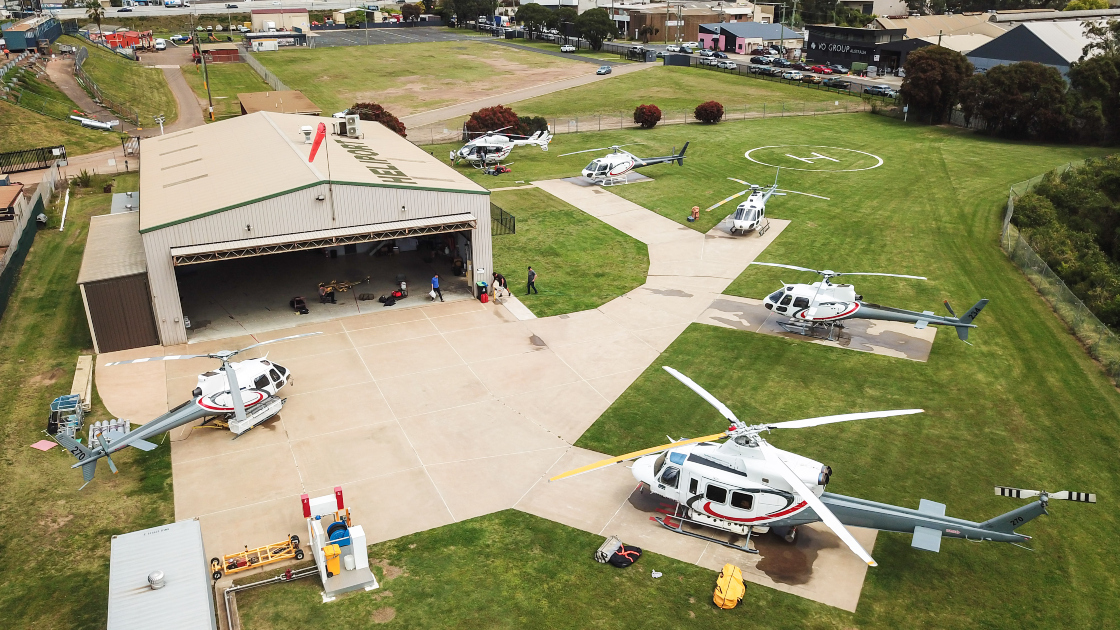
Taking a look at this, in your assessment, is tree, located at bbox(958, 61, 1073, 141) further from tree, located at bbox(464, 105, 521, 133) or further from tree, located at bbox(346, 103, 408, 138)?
tree, located at bbox(346, 103, 408, 138)

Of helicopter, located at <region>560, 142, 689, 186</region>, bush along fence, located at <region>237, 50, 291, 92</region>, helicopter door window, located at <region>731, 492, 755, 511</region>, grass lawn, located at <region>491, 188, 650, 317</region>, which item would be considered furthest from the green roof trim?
bush along fence, located at <region>237, 50, 291, 92</region>

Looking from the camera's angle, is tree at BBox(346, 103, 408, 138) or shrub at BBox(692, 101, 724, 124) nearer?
tree at BBox(346, 103, 408, 138)

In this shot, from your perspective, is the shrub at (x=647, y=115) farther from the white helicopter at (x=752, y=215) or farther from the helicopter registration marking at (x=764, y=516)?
the helicopter registration marking at (x=764, y=516)

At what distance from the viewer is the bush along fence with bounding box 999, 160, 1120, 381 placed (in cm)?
3181

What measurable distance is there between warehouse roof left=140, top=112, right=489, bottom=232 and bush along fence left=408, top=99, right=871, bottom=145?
25.0 meters

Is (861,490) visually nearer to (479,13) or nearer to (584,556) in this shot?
(584,556)

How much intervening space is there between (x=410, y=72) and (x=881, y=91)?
203 feet

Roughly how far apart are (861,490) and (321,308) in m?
24.6

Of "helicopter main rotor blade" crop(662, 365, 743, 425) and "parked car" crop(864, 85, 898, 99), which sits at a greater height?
"parked car" crop(864, 85, 898, 99)

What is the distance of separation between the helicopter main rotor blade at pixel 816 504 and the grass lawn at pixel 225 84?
75582 mm

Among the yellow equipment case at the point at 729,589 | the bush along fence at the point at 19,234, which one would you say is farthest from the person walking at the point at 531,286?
the bush along fence at the point at 19,234

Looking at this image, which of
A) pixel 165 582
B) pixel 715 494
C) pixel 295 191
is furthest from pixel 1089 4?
pixel 165 582

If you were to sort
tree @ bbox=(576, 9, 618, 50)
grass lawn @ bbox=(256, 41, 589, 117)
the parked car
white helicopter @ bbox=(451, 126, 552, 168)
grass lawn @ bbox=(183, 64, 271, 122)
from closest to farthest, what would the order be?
1. white helicopter @ bbox=(451, 126, 552, 168)
2. grass lawn @ bbox=(183, 64, 271, 122)
3. the parked car
4. grass lawn @ bbox=(256, 41, 589, 117)
5. tree @ bbox=(576, 9, 618, 50)

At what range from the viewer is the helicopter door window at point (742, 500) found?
20.7 meters
